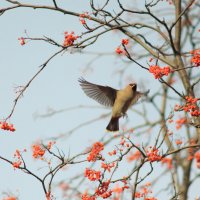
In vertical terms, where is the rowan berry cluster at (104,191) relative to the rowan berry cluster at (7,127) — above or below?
below

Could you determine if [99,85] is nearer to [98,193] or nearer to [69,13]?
[69,13]

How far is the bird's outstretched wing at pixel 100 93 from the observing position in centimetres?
696

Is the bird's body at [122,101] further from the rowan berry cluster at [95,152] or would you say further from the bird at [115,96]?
the rowan berry cluster at [95,152]

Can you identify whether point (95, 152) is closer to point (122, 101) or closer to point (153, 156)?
point (153, 156)

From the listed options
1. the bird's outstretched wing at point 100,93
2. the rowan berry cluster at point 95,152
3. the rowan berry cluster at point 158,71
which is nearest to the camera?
the rowan berry cluster at point 158,71

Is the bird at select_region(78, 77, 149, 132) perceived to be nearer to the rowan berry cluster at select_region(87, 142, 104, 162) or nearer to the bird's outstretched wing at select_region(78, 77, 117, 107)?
the bird's outstretched wing at select_region(78, 77, 117, 107)

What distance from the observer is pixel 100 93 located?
725 centimetres

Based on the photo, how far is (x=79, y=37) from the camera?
552 centimetres

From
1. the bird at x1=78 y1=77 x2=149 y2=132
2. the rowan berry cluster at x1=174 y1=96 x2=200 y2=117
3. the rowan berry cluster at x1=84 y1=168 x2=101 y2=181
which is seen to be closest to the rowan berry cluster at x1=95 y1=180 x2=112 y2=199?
the rowan berry cluster at x1=84 y1=168 x2=101 y2=181

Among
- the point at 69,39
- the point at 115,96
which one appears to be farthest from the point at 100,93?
the point at 69,39

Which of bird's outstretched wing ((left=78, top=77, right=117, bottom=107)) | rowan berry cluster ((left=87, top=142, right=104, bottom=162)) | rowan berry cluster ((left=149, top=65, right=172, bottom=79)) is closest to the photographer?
rowan berry cluster ((left=149, top=65, right=172, bottom=79))

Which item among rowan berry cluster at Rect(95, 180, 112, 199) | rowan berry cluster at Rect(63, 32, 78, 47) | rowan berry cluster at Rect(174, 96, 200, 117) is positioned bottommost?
rowan berry cluster at Rect(95, 180, 112, 199)

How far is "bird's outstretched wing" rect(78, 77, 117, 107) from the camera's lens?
22.8ft

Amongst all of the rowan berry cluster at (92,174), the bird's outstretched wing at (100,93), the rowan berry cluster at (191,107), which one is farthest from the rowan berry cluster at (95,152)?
the bird's outstretched wing at (100,93)
